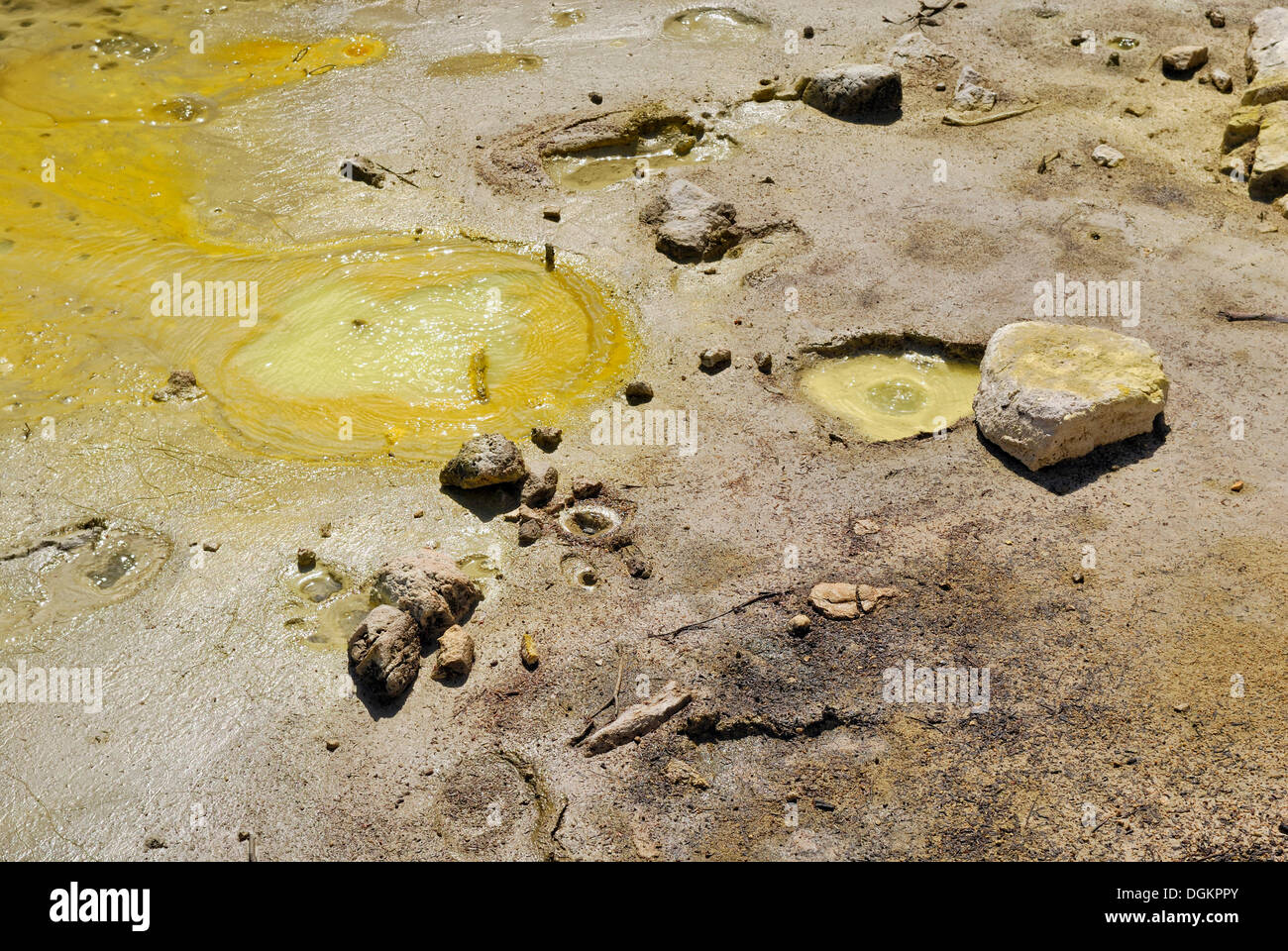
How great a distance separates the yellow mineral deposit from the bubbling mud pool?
5.46ft

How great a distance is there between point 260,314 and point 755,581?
4848 mm

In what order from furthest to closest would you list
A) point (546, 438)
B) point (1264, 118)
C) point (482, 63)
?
point (482, 63), point (1264, 118), point (546, 438)

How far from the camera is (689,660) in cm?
570

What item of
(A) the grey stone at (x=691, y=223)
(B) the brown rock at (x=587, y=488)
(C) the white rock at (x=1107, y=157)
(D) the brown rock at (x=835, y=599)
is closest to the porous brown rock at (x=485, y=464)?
(B) the brown rock at (x=587, y=488)

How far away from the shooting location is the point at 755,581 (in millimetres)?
6117

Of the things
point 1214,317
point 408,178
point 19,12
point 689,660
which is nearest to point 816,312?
point 1214,317

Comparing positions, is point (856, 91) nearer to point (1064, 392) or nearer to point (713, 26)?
point (713, 26)

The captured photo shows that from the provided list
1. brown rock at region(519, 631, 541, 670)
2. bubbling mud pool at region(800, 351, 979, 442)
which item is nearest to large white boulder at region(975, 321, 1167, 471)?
bubbling mud pool at region(800, 351, 979, 442)

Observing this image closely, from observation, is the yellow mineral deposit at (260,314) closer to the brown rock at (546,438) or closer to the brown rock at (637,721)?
the brown rock at (546,438)

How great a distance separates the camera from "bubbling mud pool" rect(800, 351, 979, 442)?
725cm

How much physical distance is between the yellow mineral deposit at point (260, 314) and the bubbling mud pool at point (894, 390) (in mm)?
1664

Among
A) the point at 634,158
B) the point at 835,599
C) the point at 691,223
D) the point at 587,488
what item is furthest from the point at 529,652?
the point at 634,158

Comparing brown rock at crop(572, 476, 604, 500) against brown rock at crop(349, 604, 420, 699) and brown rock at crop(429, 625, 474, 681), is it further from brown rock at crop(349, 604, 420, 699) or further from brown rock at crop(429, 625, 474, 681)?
brown rock at crop(349, 604, 420, 699)

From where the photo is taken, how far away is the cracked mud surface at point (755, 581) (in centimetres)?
508
